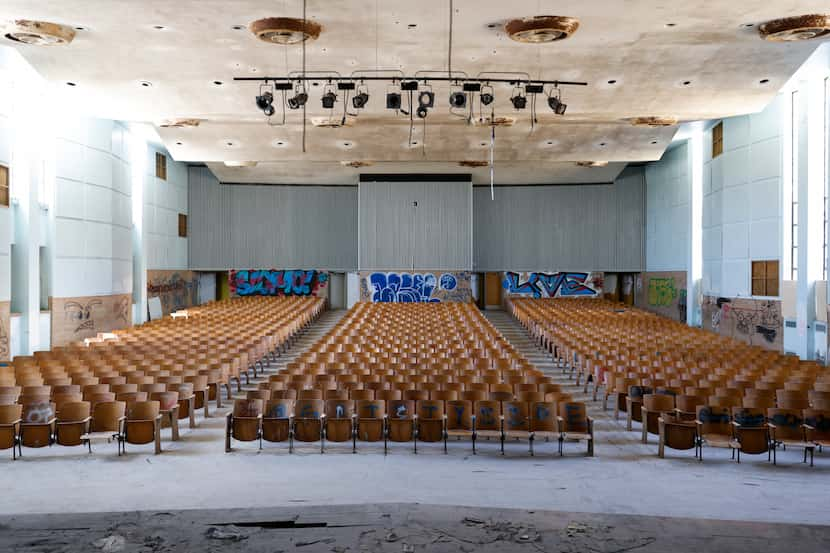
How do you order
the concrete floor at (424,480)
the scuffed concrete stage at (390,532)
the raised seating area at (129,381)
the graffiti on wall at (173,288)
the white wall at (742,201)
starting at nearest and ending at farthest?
the scuffed concrete stage at (390,532) → the concrete floor at (424,480) → the raised seating area at (129,381) → the white wall at (742,201) → the graffiti on wall at (173,288)

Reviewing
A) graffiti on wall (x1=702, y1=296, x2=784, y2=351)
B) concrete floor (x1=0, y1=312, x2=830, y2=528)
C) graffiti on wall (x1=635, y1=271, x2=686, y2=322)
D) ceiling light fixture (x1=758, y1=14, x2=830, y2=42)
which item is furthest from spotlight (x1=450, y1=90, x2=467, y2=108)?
graffiti on wall (x1=635, y1=271, x2=686, y2=322)

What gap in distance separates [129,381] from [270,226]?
22.1 m

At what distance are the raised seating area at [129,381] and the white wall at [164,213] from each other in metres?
6.80

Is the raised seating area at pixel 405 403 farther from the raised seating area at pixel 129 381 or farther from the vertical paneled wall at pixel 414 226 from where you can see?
the vertical paneled wall at pixel 414 226

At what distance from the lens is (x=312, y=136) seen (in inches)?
866

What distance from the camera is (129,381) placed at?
11039 mm

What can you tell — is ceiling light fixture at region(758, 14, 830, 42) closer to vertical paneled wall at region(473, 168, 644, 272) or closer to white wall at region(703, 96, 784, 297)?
white wall at region(703, 96, 784, 297)

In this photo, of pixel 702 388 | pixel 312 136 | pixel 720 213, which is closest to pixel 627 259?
pixel 720 213

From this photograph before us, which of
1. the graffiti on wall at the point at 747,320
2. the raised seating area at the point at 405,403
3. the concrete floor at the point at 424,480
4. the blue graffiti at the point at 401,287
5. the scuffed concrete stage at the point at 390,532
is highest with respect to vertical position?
the blue graffiti at the point at 401,287

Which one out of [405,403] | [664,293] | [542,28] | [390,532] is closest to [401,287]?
[664,293]

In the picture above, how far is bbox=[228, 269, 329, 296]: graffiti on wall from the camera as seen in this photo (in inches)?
1282

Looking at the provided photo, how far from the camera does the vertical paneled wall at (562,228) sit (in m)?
32.4

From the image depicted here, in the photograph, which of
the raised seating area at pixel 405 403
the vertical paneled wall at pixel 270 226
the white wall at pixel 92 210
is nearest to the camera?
the raised seating area at pixel 405 403

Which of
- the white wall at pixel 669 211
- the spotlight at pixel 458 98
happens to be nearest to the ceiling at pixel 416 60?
the spotlight at pixel 458 98
